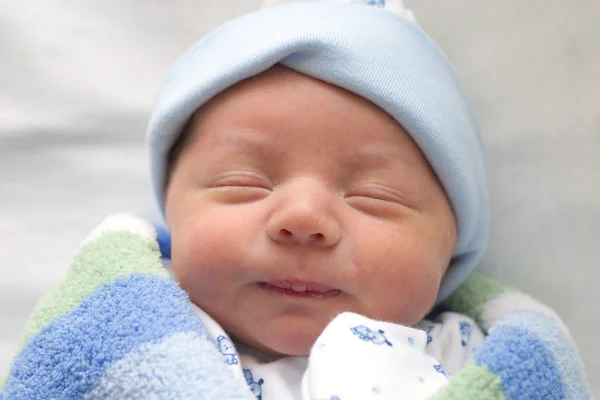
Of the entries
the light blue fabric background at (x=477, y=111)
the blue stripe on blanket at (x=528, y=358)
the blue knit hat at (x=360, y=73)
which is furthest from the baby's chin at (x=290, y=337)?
the light blue fabric background at (x=477, y=111)

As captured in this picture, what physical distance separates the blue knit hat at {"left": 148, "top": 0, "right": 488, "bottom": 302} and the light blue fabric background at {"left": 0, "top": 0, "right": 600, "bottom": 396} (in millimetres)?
178

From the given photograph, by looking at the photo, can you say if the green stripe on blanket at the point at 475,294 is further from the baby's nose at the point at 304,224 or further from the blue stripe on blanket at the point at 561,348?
the baby's nose at the point at 304,224

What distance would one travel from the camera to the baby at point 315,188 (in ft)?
2.70

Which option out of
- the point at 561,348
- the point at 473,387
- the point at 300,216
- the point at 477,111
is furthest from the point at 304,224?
the point at 477,111

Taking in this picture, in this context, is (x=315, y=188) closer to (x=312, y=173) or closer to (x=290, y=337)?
(x=312, y=173)

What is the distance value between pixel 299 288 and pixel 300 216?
10 cm

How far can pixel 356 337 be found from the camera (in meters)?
0.72

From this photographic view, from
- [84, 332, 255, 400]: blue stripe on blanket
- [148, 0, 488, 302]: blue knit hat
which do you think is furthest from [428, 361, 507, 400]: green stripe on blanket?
[148, 0, 488, 302]: blue knit hat

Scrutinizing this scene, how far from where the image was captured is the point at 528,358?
2.52 feet

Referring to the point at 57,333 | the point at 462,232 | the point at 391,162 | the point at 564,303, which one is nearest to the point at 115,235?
the point at 57,333

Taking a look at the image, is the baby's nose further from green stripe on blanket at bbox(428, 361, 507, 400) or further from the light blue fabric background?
the light blue fabric background

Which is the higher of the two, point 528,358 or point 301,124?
point 301,124

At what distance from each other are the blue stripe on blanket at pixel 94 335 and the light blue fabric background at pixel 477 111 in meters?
0.34

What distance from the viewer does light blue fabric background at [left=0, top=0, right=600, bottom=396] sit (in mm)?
1177
